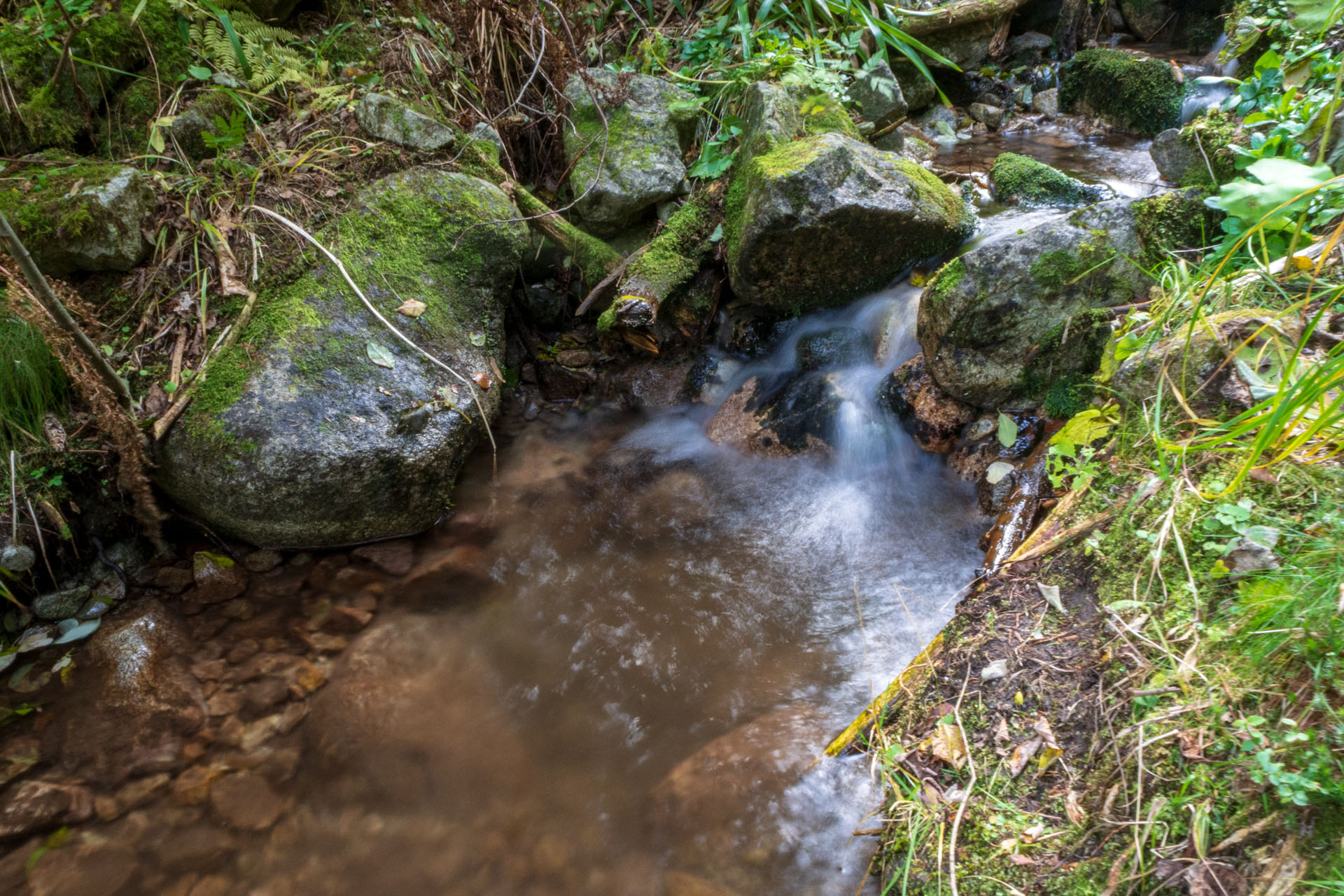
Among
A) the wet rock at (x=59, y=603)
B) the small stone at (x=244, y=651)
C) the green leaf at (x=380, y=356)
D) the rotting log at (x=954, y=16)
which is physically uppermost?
the rotting log at (x=954, y=16)

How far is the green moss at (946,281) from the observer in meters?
2.94

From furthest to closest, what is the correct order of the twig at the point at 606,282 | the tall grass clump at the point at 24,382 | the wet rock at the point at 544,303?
the wet rock at the point at 544,303 < the twig at the point at 606,282 < the tall grass clump at the point at 24,382

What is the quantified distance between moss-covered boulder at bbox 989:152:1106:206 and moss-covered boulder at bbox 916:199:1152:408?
1.43 m

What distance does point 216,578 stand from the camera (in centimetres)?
290

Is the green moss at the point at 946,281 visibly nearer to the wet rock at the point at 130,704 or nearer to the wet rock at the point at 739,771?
the wet rock at the point at 739,771

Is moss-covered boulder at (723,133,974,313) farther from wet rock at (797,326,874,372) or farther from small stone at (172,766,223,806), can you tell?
small stone at (172,766,223,806)

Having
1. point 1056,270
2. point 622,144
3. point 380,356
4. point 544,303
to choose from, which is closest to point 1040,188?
point 1056,270

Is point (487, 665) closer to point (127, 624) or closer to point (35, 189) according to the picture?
point (127, 624)

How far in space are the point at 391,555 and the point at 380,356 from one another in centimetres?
102

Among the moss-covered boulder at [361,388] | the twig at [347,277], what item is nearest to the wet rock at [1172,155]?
the moss-covered boulder at [361,388]

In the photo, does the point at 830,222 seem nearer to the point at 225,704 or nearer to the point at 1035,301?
the point at 1035,301

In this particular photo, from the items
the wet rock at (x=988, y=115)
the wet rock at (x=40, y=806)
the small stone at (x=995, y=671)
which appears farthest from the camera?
the wet rock at (x=988, y=115)

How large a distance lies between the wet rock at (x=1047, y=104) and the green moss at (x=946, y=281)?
4908 millimetres

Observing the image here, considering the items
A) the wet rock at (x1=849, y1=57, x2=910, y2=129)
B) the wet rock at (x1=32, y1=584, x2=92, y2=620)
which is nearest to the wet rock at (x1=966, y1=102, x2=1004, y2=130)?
the wet rock at (x1=849, y1=57, x2=910, y2=129)
